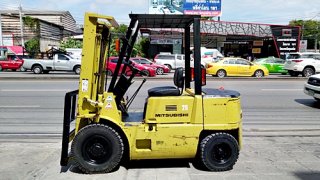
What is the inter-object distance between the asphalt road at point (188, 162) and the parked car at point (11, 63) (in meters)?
21.7

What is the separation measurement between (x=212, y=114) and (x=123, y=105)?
4.90 feet

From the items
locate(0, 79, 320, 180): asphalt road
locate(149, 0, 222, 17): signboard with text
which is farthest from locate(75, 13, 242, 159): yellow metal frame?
locate(149, 0, 222, 17): signboard with text

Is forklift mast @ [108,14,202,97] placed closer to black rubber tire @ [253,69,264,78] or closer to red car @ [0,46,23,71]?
black rubber tire @ [253,69,264,78]

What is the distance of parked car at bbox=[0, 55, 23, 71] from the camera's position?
105ft

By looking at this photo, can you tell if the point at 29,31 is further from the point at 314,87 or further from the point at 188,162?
the point at 188,162

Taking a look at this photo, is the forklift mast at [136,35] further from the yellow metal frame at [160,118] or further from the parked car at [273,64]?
the parked car at [273,64]

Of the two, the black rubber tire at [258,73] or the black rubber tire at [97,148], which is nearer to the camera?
the black rubber tire at [97,148]

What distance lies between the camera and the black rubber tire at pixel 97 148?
15.8 ft

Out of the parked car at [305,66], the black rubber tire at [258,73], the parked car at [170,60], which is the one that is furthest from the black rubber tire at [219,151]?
→ the parked car at [170,60]

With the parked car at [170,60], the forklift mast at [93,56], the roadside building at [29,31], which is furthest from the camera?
the roadside building at [29,31]

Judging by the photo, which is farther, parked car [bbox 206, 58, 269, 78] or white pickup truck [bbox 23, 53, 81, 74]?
white pickup truck [bbox 23, 53, 81, 74]

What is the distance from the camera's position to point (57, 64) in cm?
2619

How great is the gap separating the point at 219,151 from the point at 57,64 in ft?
76.0

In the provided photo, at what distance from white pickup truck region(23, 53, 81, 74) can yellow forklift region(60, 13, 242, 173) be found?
A: 72.0 ft
